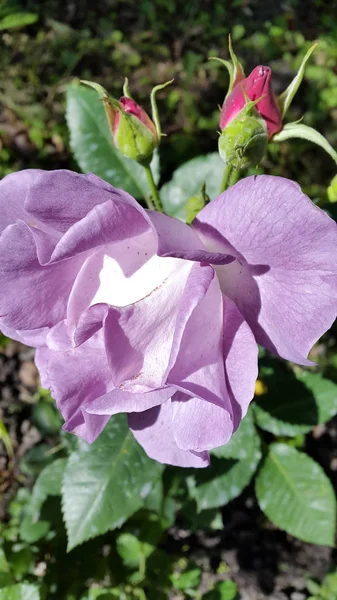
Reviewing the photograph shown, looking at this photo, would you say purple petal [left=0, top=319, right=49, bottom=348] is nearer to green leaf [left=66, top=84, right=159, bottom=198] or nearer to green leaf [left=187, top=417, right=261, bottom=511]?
green leaf [left=66, top=84, right=159, bottom=198]

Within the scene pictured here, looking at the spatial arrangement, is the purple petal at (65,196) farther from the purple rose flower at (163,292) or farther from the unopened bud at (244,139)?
the unopened bud at (244,139)

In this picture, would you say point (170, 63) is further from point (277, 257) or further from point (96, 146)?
point (277, 257)

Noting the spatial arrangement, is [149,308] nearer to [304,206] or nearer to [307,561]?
[304,206]

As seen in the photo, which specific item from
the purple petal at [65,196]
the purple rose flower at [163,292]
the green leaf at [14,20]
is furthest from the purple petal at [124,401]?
the green leaf at [14,20]

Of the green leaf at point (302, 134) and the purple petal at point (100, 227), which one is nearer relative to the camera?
the purple petal at point (100, 227)

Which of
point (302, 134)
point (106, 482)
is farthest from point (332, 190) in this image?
point (106, 482)

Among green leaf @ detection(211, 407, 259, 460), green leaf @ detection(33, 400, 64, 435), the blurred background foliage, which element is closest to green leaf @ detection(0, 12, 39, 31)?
the blurred background foliage
